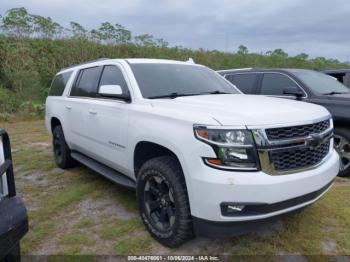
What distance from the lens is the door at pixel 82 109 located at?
4594 millimetres

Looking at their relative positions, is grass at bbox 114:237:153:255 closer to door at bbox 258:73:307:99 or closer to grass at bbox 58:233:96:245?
grass at bbox 58:233:96:245

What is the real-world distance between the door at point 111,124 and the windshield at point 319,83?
3.57 meters

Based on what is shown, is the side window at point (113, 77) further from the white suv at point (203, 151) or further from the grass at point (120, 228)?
the grass at point (120, 228)

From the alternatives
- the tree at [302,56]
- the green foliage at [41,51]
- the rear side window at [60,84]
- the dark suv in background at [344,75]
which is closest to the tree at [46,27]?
the green foliage at [41,51]

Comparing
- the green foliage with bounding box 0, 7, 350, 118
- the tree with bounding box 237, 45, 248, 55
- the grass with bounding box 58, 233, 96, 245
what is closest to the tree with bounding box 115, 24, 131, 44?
the green foliage with bounding box 0, 7, 350, 118

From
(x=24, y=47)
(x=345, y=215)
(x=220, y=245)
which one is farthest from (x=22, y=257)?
(x=24, y=47)

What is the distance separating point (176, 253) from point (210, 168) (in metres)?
0.98

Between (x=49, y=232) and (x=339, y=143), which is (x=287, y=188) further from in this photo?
(x=339, y=143)

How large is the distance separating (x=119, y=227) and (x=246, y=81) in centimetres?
447

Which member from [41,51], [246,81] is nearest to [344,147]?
[246,81]

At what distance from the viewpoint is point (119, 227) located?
3.62 metres

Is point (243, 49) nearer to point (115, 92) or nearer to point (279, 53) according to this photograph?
point (279, 53)

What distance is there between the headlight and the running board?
1.40 m

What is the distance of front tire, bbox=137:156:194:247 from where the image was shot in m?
2.90
